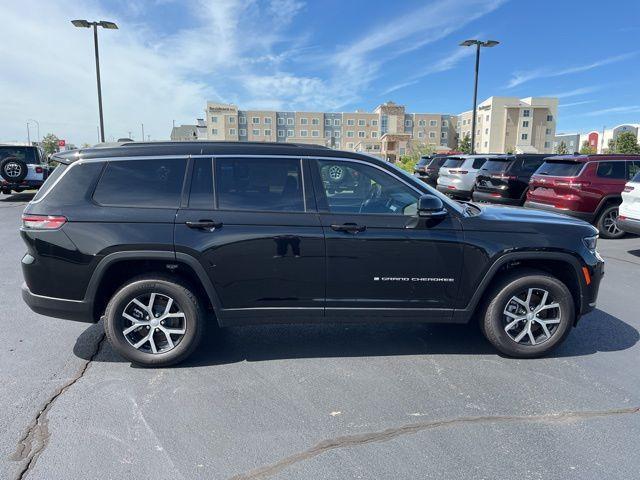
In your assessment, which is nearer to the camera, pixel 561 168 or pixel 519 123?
A: pixel 561 168

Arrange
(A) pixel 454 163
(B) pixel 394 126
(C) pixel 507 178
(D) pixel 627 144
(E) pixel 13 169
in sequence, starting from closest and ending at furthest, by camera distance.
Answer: (C) pixel 507 178 → (E) pixel 13 169 → (A) pixel 454 163 → (D) pixel 627 144 → (B) pixel 394 126

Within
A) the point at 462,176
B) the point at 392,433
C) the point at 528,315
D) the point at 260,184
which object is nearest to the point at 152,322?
the point at 260,184

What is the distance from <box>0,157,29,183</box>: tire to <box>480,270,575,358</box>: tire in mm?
15514

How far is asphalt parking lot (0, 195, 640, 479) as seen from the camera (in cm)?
252

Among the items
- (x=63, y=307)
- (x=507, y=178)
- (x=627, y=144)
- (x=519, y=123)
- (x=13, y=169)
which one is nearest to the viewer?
(x=63, y=307)

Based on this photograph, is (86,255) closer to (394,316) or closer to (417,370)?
(394,316)

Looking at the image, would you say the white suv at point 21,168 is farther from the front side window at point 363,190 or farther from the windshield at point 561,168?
the windshield at point 561,168

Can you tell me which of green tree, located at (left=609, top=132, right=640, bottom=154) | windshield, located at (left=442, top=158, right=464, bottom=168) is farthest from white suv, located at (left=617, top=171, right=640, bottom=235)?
green tree, located at (left=609, top=132, right=640, bottom=154)

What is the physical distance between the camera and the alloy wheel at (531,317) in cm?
379

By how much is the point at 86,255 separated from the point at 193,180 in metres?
0.99

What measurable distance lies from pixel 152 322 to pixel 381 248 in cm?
192

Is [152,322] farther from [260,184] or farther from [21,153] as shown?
[21,153]

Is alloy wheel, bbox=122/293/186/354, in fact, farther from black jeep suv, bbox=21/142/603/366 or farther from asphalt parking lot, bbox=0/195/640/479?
asphalt parking lot, bbox=0/195/640/479

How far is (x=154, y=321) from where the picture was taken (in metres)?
3.62
